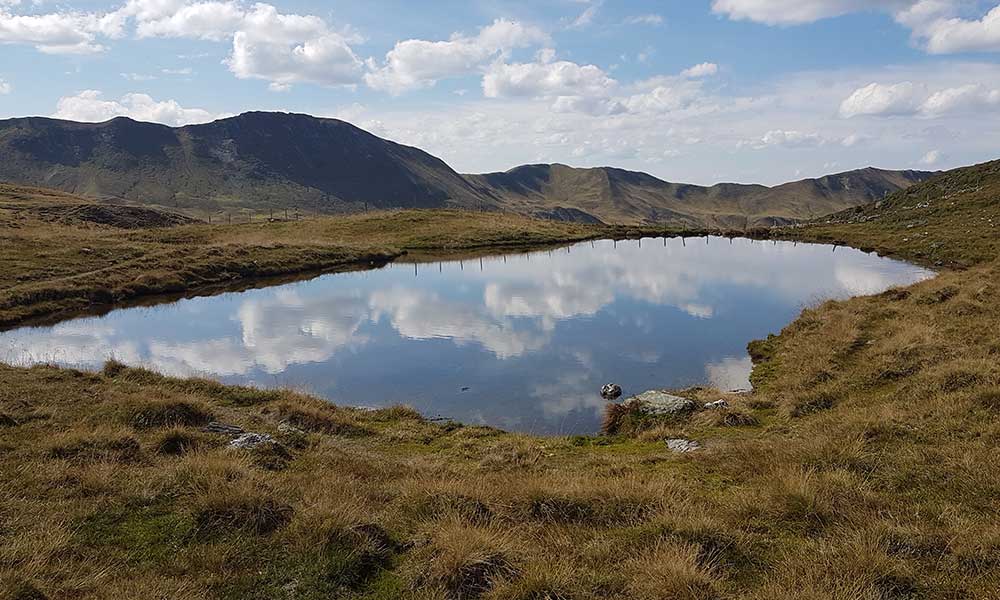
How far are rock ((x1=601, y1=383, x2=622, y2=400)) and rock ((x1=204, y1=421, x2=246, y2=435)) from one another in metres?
14.1

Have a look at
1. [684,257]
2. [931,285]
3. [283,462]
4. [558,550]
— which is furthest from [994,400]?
[684,257]

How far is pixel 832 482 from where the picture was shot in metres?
9.95

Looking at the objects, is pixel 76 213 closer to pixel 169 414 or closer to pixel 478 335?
pixel 478 335

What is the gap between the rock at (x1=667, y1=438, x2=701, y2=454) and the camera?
1541 cm

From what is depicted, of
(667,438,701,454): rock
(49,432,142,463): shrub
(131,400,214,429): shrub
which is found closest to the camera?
(49,432,142,463): shrub

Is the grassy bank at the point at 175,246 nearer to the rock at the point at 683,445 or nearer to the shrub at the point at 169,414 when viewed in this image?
the shrub at the point at 169,414

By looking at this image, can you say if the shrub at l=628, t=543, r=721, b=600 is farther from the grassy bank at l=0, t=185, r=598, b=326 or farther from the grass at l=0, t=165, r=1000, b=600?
the grassy bank at l=0, t=185, r=598, b=326

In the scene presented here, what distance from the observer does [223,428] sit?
15.5 m

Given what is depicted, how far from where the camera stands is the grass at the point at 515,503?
7309 mm

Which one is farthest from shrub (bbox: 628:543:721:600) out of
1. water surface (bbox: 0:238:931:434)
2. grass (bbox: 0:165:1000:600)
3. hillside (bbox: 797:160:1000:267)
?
hillside (bbox: 797:160:1000:267)

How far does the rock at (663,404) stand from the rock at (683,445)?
3.15 m

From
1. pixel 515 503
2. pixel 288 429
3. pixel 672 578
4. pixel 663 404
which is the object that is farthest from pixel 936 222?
pixel 672 578

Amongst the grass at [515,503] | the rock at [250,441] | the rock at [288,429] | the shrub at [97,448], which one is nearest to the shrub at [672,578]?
the grass at [515,503]

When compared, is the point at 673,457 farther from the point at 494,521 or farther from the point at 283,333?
the point at 283,333
